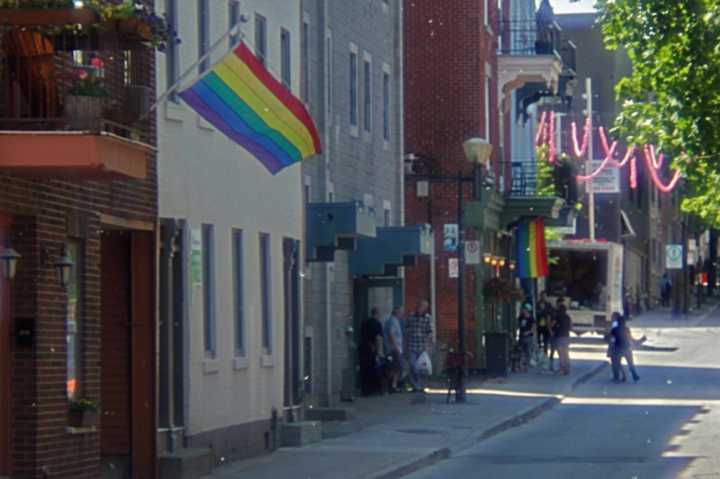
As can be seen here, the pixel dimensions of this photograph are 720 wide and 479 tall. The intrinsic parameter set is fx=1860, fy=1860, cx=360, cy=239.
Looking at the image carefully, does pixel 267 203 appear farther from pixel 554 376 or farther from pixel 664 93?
pixel 554 376

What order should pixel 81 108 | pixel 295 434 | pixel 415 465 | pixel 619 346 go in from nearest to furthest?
1. pixel 81 108
2. pixel 415 465
3. pixel 295 434
4. pixel 619 346

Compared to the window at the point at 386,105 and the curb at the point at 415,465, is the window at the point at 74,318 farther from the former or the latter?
the window at the point at 386,105

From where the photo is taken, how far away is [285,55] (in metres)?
26.5

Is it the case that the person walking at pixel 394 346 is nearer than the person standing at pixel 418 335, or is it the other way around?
the person walking at pixel 394 346

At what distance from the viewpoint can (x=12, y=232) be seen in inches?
636

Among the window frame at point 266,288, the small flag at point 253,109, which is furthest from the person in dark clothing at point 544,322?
the small flag at point 253,109

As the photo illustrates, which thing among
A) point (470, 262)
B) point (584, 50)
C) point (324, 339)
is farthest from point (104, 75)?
point (584, 50)

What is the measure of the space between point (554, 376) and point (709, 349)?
14.4 metres

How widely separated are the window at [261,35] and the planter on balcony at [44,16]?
32.4 ft

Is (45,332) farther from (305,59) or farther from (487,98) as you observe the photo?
(487,98)

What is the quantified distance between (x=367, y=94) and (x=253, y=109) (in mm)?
17493

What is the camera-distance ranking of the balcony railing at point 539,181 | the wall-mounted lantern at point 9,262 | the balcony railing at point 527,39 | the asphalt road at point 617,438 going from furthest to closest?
the balcony railing at point 539,181 → the balcony railing at point 527,39 → the asphalt road at point 617,438 → the wall-mounted lantern at point 9,262

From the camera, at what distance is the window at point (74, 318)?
1747 centimetres

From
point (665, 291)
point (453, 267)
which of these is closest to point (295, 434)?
point (453, 267)
